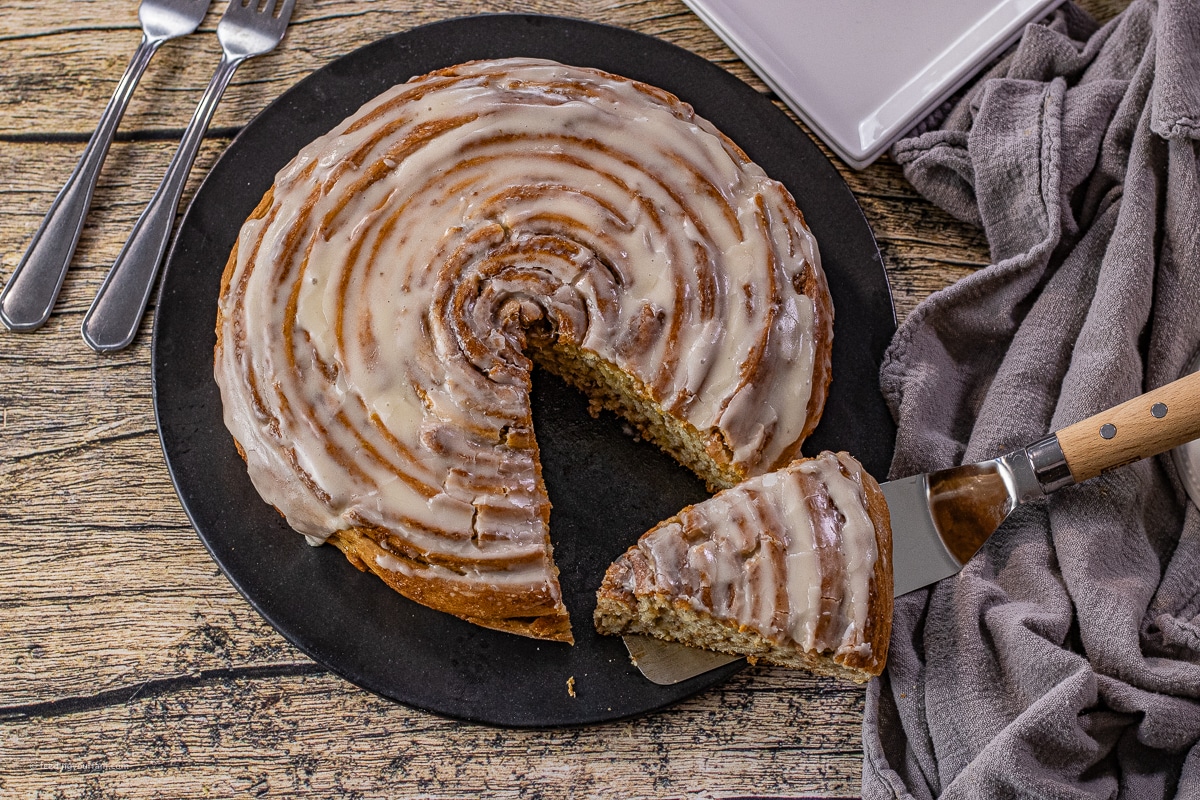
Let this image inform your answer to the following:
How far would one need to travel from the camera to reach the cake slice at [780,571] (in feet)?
10.9

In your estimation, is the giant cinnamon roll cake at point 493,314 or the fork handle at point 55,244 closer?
the giant cinnamon roll cake at point 493,314

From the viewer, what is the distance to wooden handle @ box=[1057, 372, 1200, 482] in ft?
10.8

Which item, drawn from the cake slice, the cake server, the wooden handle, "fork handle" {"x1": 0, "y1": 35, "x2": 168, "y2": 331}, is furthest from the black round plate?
the wooden handle

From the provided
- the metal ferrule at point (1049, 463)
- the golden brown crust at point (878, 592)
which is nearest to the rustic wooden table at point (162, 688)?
the golden brown crust at point (878, 592)

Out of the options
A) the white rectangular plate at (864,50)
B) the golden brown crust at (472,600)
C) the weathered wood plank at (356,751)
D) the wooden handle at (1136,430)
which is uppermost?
the white rectangular plate at (864,50)

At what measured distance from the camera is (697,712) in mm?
3633

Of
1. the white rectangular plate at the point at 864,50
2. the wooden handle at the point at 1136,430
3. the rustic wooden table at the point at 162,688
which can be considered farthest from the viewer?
the white rectangular plate at the point at 864,50

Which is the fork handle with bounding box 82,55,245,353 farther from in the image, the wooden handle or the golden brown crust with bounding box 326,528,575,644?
the wooden handle

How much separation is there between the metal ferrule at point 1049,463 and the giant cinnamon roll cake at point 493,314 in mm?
764

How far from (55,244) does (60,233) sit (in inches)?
1.9

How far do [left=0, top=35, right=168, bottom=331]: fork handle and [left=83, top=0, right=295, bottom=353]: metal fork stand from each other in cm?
20

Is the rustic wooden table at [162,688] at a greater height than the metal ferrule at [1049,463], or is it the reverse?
the metal ferrule at [1049,463]

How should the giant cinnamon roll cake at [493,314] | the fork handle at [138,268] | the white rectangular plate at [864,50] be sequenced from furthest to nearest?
the white rectangular plate at [864,50]
the fork handle at [138,268]
the giant cinnamon roll cake at [493,314]

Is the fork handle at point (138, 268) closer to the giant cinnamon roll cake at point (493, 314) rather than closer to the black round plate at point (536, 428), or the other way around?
the black round plate at point (536, 428)
